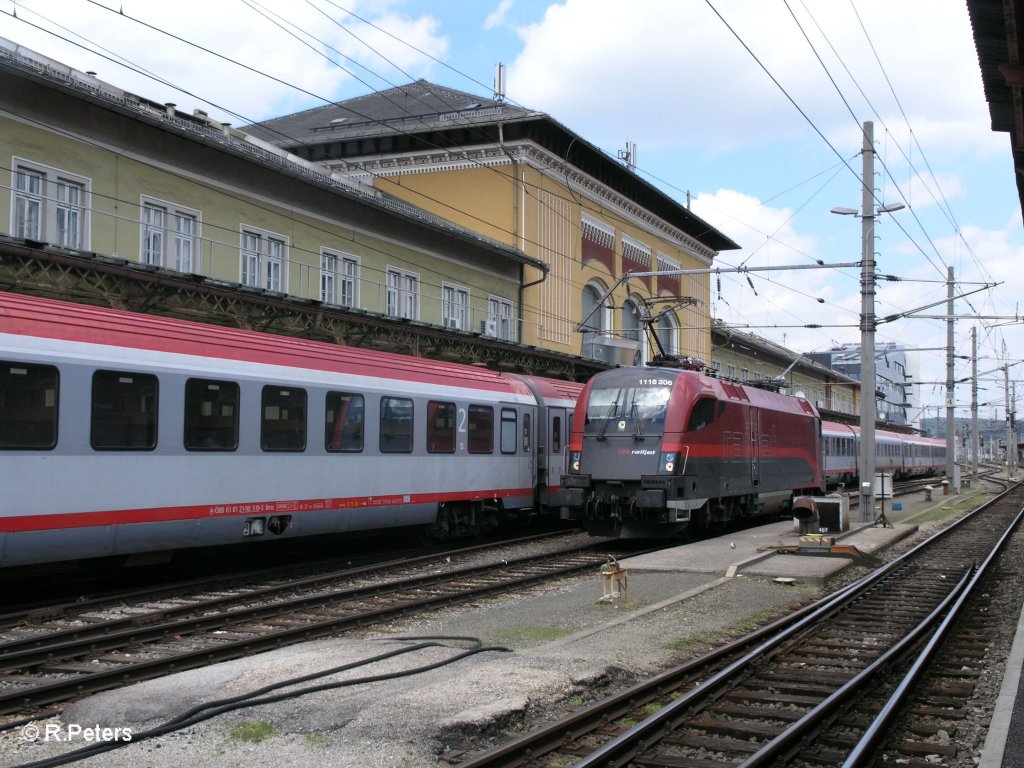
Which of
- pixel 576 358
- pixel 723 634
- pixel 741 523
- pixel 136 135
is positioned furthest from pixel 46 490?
pixel 576 358

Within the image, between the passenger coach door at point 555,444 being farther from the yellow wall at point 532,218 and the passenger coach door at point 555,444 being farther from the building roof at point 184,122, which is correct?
the yellow wall at point 532,218

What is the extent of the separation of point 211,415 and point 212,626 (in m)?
3.11

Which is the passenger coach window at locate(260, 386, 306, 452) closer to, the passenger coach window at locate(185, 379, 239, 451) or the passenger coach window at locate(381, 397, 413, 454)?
the passenger coach window at locate(185, 379, 239, 451)

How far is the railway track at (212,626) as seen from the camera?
7836 millimetres

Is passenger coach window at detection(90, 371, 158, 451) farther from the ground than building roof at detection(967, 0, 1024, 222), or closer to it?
closer to it

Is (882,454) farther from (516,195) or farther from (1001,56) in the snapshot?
(1001,56)

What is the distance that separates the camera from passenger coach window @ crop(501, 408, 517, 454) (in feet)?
60.5

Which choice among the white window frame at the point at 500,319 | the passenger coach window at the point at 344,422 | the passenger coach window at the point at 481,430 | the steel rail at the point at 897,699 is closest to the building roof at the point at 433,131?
the white window frame at the point at 500,319

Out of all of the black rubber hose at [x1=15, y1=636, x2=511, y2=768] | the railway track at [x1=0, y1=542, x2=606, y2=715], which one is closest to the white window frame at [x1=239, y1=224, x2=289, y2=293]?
the railway track at [x1=0, y1=542, x2=606, y2=715]

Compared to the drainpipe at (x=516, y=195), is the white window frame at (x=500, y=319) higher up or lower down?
lower down

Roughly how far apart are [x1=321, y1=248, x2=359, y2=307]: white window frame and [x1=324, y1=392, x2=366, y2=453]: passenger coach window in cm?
1005

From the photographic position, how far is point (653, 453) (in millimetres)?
16641

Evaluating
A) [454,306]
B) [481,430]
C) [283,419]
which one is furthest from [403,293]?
[283,419]

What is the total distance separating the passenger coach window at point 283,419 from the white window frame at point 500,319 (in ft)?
55.8
